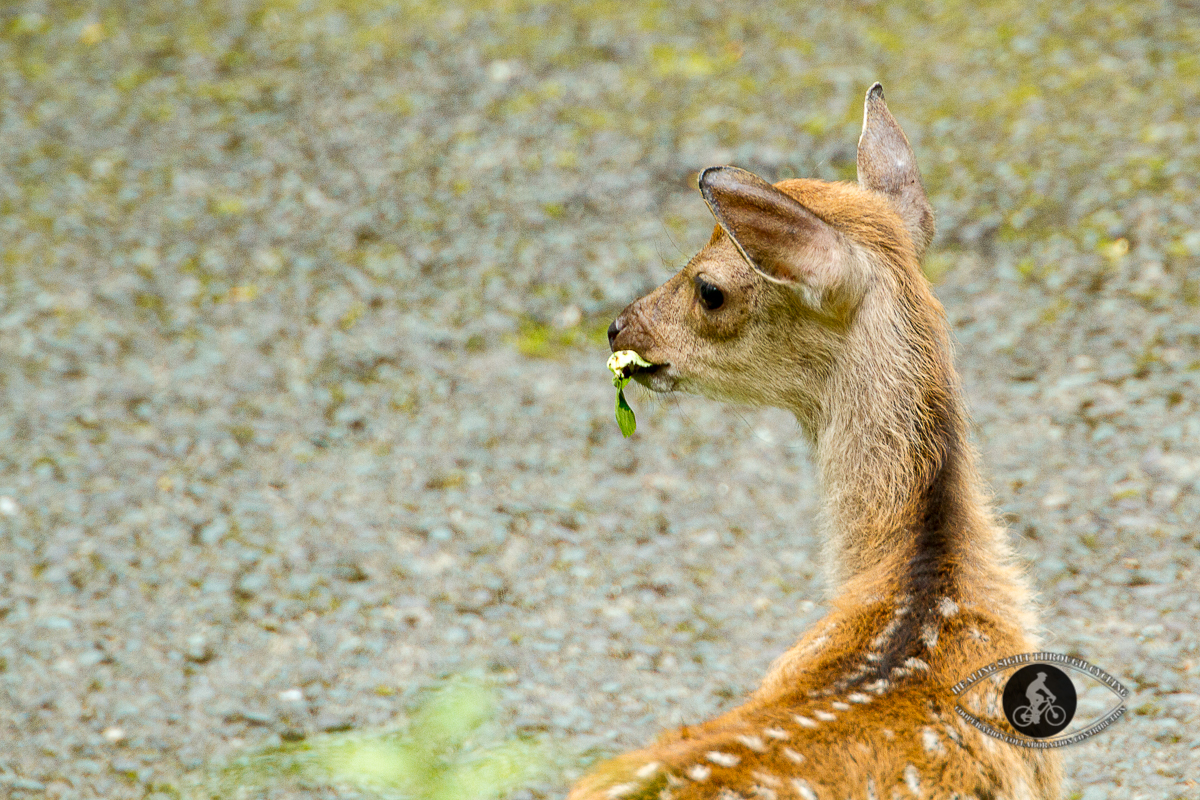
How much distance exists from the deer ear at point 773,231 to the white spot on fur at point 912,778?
1.31m

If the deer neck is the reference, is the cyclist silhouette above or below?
below

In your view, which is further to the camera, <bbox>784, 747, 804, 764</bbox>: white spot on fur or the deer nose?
the deer nose

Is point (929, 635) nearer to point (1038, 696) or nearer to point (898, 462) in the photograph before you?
point (1038, 696)

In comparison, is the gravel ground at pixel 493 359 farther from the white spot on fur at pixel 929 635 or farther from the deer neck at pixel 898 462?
the white spot on fur at pixel 929 635

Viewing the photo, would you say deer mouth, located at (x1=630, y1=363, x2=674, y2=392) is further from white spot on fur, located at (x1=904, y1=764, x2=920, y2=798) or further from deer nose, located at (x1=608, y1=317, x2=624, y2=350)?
white spot on fur, located at (x1=904, y1=764, x2=920, y2=798)

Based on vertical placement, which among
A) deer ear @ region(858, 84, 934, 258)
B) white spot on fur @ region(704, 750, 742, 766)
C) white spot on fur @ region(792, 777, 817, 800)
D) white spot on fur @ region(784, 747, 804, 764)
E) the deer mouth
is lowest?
white spot on fur @ region(792, 777, 817, 800)

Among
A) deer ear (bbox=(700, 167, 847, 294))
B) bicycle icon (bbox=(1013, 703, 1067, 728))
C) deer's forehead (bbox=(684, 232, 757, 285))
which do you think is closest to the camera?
bicycle icon (bbox=(1013, 703, 1067, 728))

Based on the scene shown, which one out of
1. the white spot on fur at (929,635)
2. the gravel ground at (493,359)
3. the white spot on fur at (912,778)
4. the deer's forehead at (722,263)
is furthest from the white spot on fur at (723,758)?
the gravel ground at (493,359)

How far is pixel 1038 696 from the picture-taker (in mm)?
2957

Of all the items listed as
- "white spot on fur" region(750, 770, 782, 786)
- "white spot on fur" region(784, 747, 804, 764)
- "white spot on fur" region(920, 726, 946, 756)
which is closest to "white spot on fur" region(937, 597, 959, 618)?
"white spot on fur" region(920, 726, 946, 756)

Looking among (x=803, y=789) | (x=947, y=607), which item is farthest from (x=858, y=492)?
(x=803, y=789)

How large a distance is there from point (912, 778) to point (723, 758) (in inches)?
16.8

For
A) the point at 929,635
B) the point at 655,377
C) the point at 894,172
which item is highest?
the point at 894,172

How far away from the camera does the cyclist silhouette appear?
293 centimetres
